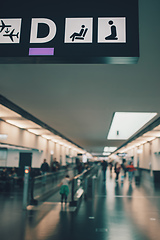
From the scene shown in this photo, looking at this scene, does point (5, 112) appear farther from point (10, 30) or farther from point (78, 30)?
point (78, 30)

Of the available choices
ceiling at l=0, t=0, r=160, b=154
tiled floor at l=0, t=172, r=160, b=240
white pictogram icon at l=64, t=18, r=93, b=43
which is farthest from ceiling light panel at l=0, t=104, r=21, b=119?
white pictogram icon at l=64, t=18, r=93, b=43

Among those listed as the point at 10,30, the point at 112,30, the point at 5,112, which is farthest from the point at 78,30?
the point at 5,112

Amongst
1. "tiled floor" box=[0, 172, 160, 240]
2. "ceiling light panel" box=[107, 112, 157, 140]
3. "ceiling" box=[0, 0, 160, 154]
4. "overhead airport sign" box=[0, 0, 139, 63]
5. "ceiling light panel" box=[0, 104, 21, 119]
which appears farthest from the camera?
"ceiling light panel" box=[107, 112, 157, 140]

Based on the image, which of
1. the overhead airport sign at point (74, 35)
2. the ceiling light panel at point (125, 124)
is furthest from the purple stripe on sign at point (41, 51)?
the ceiling light panel at point (125, 124)

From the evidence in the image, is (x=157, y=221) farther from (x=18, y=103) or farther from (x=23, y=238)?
(x=18, y=103)

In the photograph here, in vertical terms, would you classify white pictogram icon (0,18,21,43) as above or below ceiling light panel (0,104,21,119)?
below

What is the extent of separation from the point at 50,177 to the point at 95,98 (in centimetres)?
865

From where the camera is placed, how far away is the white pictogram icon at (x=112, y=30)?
2.10m

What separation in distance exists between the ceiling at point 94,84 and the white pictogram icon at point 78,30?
1.19m

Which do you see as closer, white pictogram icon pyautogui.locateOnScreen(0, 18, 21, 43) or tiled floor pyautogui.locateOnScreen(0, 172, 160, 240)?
white pictogram icon pyautogui.locateOnScreen(0, 18, 21, 43)

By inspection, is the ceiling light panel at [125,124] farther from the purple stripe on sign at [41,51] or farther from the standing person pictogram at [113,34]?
the purple stripe on sign at [41,51]

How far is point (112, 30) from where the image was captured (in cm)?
213

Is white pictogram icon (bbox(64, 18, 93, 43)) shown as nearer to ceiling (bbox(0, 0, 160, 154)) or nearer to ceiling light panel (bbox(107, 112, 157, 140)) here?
ceiling (bbox(0, 0, 160, 154))

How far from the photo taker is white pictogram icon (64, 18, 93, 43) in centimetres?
213
